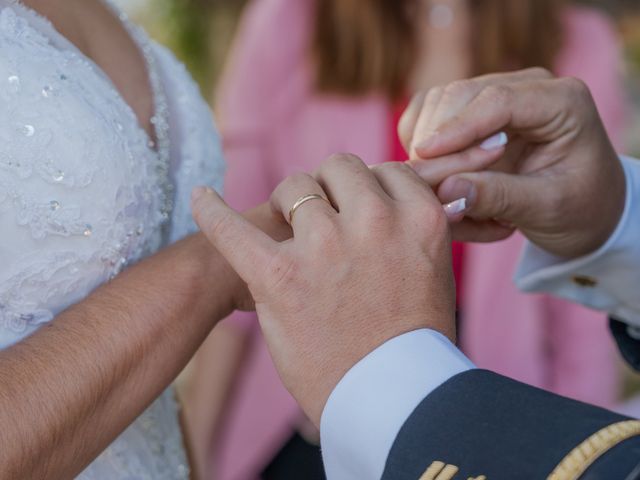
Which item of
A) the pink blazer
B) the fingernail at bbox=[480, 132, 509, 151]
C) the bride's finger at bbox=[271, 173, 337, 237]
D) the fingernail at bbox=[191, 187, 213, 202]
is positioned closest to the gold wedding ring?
the bride's finger at bbox=[271, 173, 337, 237]

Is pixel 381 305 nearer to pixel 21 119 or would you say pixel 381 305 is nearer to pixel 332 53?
pixel 21 119

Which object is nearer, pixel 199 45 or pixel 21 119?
pixel 21 119

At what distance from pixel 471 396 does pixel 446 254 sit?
6.4 inches

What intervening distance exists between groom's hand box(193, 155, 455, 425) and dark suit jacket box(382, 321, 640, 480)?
0.26ft

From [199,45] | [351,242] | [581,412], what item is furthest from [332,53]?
[199,45]

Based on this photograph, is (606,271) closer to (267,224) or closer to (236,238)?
(267,224)

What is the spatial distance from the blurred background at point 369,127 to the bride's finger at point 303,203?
1385 mm

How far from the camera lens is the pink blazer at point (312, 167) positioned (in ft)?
7.67

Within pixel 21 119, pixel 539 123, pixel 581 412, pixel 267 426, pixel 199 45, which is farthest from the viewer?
pixel 199 45

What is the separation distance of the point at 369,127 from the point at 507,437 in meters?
1.68

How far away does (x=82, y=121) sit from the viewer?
104 centimetres

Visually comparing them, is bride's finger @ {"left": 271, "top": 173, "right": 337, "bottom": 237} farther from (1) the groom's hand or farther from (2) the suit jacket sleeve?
(2) the suit jacket sleeve

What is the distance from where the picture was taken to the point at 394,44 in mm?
2406

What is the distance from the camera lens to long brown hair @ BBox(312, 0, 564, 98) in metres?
2.39
